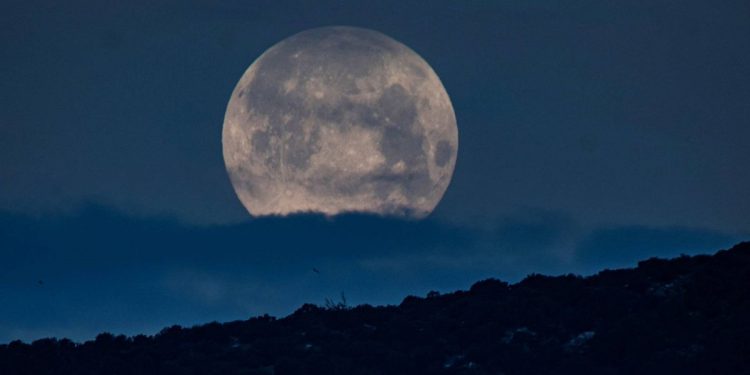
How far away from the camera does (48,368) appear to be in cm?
7594

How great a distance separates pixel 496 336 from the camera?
7338 centimetres

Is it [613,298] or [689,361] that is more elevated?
[613,298]

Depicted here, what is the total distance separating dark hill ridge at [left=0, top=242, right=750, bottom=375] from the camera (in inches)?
2726

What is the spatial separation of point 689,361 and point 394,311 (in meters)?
18.9

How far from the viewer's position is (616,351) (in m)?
69.8

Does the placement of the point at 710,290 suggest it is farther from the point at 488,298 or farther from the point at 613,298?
the point at 488,298

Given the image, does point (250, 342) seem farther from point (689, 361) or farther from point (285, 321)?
point (689, 361)

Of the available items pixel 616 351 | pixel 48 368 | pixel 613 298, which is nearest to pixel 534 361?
pixel 616 351

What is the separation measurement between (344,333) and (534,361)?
11772 millimetres

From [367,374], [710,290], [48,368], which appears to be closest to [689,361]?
[710,290]

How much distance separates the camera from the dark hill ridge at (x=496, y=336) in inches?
2726

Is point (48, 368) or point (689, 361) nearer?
point (689, 361)

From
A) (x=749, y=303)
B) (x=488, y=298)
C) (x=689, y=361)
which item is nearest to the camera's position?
(x=689, y=361)

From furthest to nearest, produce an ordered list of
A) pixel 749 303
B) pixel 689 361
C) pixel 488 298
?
pixel 488 298, pixel 749 303, pixel 689 361
